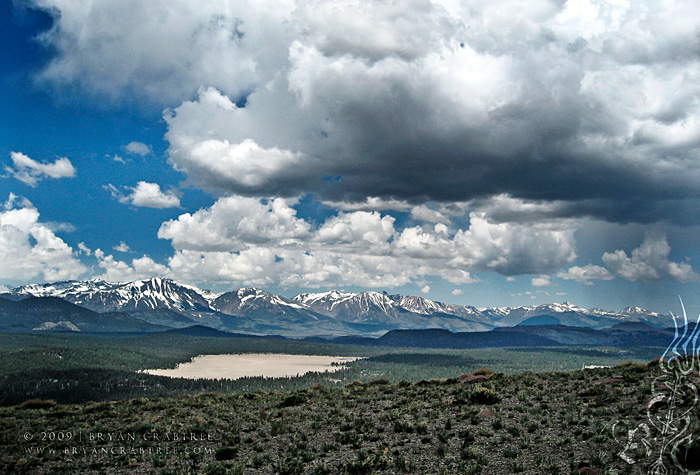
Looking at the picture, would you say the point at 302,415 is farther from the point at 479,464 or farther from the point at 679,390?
the point at 679,390

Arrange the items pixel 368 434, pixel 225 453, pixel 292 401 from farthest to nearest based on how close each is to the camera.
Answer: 1. pixel 292 401
2. pixel 368 434
3. pixel 225 453

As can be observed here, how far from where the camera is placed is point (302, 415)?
3409cm

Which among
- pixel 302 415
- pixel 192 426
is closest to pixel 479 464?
pixel 302 415

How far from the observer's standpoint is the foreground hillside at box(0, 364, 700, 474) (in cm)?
2050

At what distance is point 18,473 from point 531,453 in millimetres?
26620

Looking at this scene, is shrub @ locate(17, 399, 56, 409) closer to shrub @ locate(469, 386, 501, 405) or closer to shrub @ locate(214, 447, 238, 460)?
shrub @ locate(214, 447, 238, 460)

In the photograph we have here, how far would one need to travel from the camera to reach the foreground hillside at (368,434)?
20.5 metres

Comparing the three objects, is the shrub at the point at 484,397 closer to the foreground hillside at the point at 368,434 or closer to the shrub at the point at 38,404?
the foreground hillside at the point at 368,434

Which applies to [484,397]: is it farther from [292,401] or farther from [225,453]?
[225,453]

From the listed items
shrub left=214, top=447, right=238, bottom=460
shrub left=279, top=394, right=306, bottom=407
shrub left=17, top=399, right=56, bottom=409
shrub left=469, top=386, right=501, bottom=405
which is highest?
shrub left=469, top=386, right=501, bottom=405

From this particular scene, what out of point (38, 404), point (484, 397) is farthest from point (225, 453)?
point (38, 404)

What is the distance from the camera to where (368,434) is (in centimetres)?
2688

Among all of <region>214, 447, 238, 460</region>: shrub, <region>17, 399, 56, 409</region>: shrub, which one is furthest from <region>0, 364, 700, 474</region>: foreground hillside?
<region>17, 399, 56, 409</region>: shrub

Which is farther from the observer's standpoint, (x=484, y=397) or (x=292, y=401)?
(x=292, y=401)
